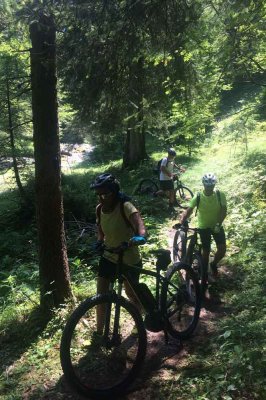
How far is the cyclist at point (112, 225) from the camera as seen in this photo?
4617mm

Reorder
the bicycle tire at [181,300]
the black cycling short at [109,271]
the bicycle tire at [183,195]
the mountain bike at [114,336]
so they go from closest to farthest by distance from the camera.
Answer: the mountain bike at [114,336] < the black cycling short at [109,271] < the bicycle tire at [181,300] < the bicycle tire at [183,195]

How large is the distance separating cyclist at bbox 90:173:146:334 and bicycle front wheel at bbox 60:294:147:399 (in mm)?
147

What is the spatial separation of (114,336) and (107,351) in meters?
0.24

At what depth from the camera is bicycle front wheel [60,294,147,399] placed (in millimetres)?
4367

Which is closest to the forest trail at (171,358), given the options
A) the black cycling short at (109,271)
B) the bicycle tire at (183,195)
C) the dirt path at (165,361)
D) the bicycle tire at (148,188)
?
the dirt path at (165,361)

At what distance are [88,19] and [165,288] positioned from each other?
14.1 feet

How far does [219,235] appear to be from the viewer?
7.29 m

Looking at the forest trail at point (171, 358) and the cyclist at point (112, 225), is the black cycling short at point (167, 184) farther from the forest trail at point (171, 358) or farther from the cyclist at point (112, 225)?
the cyclist at point (112, 225)

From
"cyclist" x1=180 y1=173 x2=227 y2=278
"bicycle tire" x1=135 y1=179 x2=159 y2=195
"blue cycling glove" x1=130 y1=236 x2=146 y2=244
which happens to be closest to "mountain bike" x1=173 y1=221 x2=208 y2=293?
"cyclist" x1=180 y1=173 x2=227 y2=278

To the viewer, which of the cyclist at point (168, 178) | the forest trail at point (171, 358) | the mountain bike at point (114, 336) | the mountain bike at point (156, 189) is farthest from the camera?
the mountain bike at point (156, 189)

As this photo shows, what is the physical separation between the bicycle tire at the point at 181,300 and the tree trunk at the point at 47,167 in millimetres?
1774

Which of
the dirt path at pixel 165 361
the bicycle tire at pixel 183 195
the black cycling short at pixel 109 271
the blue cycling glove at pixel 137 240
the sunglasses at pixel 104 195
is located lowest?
the dirt path at pixel 165 361

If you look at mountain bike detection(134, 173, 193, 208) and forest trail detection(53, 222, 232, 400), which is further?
mountain bike detection(134, 173, 193, 208)

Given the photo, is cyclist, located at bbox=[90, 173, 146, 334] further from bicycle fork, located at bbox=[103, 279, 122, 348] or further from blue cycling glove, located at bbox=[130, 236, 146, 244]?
blue cycling glove, located at bbox=[130, 236, 146, 244]
